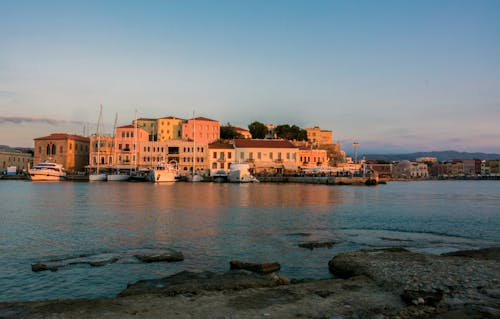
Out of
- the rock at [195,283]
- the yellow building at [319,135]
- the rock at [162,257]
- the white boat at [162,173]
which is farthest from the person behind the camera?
the yellow building at [319,135]

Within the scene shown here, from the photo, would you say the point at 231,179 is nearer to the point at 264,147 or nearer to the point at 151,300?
the point at 264,147

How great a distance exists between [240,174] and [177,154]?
18.9m

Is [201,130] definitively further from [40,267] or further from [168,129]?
[40,267]

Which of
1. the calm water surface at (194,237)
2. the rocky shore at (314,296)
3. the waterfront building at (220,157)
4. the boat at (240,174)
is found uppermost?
the waterfront building at (220,157)

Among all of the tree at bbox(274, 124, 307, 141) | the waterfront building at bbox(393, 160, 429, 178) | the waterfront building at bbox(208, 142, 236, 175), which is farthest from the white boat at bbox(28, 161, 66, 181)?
the waterfront building at bbox(393, 160, 429, 178)

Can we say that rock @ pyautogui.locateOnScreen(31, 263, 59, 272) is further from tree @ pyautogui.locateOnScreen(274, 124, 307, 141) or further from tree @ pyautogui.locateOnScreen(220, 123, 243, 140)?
tree @ pyautogui.locateOnScreen(274, 124, 307, 141)

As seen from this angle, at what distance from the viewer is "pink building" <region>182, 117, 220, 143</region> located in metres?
100

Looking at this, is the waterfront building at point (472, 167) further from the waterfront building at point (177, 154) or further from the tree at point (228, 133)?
the waterfront building at point (177, 154)

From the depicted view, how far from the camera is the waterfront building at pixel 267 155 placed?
90812mm

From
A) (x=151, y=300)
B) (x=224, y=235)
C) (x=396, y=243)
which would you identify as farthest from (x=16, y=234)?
(x=396, y=243)

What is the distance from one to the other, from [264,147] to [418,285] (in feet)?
270

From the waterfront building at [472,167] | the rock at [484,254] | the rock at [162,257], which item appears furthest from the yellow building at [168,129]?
the waterfront building at [472,167]

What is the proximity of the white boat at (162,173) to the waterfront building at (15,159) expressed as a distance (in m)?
49.4

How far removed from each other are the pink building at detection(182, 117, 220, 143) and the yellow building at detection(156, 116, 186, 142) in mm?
4016
